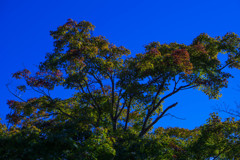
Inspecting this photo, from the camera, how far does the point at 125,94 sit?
14.7m

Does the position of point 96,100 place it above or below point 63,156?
above

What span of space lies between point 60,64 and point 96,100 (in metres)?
3.30

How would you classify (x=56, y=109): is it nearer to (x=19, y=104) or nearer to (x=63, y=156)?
(x=19, y=104)

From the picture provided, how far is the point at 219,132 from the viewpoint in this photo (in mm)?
13336

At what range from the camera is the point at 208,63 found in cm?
1437

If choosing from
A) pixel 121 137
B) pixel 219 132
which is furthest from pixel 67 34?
pixel 219 132

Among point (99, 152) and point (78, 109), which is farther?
point (78, 109)

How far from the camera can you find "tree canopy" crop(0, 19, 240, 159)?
38.5 ft

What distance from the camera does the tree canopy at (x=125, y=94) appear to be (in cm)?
1173

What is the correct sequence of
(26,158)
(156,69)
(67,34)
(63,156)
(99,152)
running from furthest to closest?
(67,34) → (156,69) → (99,152) → (63,156) → (26,158)

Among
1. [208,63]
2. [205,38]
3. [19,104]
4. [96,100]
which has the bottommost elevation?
[19,104]

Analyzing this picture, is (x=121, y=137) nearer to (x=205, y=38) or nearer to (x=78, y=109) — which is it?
(x=78, y=109)

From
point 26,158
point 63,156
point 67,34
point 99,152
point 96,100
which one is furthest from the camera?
point 96,100

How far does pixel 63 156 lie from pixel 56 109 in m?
7.65
